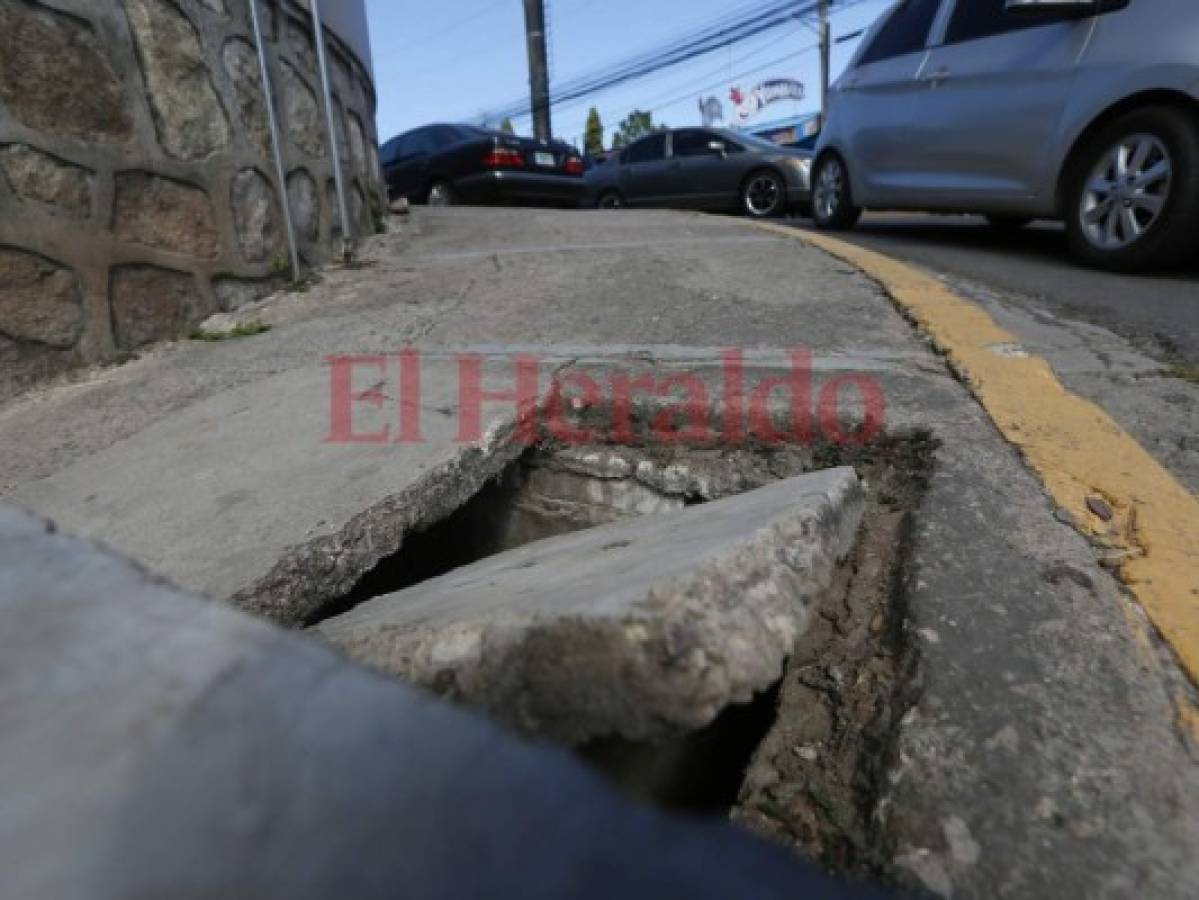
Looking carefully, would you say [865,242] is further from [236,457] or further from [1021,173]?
[236,457]

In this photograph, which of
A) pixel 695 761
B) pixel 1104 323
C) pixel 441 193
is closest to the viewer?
pixel 695 761

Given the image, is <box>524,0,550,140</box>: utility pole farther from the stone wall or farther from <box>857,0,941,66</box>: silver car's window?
the stone wall

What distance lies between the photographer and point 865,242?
4922mm

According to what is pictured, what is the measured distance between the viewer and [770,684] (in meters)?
0.69

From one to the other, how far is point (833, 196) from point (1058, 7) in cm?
216

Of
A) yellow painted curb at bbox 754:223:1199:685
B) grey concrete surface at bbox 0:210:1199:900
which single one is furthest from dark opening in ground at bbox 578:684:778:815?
yellow painted curb at bbox 754:223:1199:685

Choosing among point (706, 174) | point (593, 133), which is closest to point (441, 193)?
point (706, 174)

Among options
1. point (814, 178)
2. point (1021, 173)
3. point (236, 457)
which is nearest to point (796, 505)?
point (236, 457)

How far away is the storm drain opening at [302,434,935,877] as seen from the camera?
662 mm

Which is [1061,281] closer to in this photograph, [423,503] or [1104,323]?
[1104,323]

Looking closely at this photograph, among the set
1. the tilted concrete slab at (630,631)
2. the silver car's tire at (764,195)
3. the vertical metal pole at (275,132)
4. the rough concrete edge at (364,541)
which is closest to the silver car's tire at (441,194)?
the silver car's tire at (764,195)

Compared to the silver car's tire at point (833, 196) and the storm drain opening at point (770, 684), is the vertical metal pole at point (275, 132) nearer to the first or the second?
the storm drain opening at point (770, 684)

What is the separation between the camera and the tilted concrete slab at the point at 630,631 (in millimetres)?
642

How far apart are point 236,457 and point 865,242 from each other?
432cm
